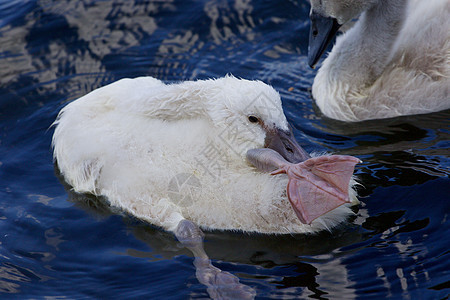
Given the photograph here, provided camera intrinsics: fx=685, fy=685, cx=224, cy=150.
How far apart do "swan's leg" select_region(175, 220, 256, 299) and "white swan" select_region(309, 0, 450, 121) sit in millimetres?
2644

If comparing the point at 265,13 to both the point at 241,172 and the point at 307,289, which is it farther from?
the point at 307,289

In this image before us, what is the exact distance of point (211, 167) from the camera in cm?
488

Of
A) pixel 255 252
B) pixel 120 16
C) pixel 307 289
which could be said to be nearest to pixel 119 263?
pixel 255 252

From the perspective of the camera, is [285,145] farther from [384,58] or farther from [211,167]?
[384,58]

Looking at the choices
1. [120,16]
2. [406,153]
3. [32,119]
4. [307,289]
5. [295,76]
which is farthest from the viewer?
[120,16]

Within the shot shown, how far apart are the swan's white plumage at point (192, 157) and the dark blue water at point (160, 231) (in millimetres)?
167

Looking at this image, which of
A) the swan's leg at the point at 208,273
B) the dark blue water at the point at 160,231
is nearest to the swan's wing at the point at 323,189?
the dark blue water at the point at 160,231

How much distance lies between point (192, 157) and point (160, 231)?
0.61 metres

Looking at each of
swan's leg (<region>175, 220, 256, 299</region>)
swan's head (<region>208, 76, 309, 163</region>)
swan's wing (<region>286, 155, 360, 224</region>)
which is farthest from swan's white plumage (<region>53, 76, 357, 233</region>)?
swan's wing (<region>286, 155, 360, 224</region>)

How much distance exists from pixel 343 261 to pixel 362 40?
121 inches

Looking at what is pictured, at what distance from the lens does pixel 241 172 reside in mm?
4887

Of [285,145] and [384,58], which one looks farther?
[384,58]

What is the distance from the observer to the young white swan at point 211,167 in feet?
14.9

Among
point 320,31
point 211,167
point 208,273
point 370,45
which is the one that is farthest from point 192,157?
point 370,45
